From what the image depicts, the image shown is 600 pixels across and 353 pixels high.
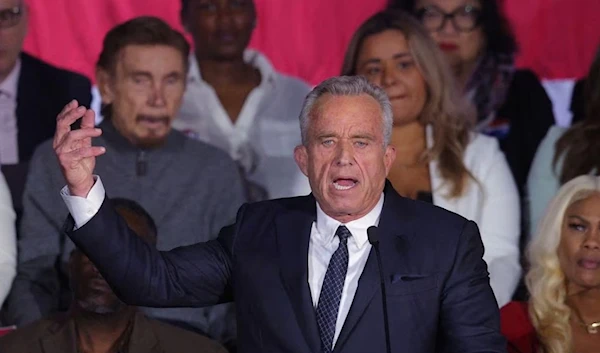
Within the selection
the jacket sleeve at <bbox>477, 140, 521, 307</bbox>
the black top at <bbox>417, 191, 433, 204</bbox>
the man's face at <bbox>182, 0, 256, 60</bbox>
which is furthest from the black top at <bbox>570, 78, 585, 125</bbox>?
the man's face at <bbox>182, 0, 256, 60</bbox>

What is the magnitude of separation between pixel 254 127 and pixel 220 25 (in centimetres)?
42

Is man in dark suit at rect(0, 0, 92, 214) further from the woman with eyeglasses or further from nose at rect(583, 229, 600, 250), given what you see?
nose at rect(583, 229, 600, 250)

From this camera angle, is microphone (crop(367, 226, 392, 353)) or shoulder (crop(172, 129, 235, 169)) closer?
microphone (crop(367, 226, 392, 353))

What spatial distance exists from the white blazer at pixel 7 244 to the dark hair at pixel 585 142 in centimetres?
193

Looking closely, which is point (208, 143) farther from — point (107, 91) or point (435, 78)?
point (435, 78)

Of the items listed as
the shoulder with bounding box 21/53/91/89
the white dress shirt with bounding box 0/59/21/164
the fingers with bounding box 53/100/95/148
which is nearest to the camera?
the fingers with bounding box 53/100/95/148

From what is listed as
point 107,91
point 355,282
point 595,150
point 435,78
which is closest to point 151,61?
point 107,91

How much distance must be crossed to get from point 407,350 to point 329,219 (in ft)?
1.19

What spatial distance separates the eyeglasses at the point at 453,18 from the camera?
4.78 meters

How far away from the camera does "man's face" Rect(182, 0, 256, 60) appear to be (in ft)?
15.6

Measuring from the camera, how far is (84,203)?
259 cm

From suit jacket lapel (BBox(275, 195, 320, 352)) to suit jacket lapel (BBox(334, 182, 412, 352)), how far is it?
8cm

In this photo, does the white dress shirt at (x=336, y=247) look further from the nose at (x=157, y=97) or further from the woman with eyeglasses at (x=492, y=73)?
the woman with eyeglasses at (x=492, y=73)

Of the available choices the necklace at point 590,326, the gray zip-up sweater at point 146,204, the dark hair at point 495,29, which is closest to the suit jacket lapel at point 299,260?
the necklace at point 590,326
